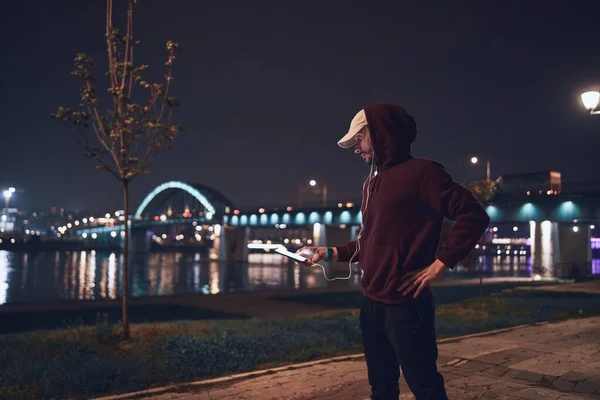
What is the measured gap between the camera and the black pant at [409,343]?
132 inches

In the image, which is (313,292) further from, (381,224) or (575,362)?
(381,224)

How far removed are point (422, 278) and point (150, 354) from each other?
284 inches

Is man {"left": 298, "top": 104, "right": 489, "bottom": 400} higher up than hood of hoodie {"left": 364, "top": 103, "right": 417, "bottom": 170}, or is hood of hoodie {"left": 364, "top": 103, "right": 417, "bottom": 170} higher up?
hood of hoodie {"left": 364, "top": 103, "right": 417, "bottom": 170}

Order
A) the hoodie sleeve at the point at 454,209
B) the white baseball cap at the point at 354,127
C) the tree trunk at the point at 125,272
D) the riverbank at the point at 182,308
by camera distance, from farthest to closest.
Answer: the riverbank at the point at 182,308 → the tree trunk at the point at 125,272 → the white baseball cap at the point at 354,127 → the hoodie sleeve at the point at 454,209

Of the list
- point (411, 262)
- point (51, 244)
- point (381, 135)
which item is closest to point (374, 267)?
point (411, 262)

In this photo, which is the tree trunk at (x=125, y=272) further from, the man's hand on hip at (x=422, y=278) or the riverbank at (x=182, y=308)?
the man's hand on hip at (x=422, y=278)

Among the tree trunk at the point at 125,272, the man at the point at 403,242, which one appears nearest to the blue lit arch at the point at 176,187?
the tree trunk at the point at 125,272

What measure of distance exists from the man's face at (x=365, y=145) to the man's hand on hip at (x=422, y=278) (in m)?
0.87

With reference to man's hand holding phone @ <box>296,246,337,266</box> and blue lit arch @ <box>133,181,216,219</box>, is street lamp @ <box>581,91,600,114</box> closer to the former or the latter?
man's hand holding phone @ <box>296,246,337,266</box>

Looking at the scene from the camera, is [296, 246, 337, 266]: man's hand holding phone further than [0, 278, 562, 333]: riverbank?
No

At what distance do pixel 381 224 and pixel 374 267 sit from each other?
277 millimetres

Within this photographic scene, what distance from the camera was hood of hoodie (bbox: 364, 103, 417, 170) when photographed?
12.0ft

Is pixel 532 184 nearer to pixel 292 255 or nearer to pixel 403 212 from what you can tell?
pixel 292 255

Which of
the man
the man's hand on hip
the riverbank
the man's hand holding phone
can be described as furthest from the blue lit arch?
the man's hand on hip
